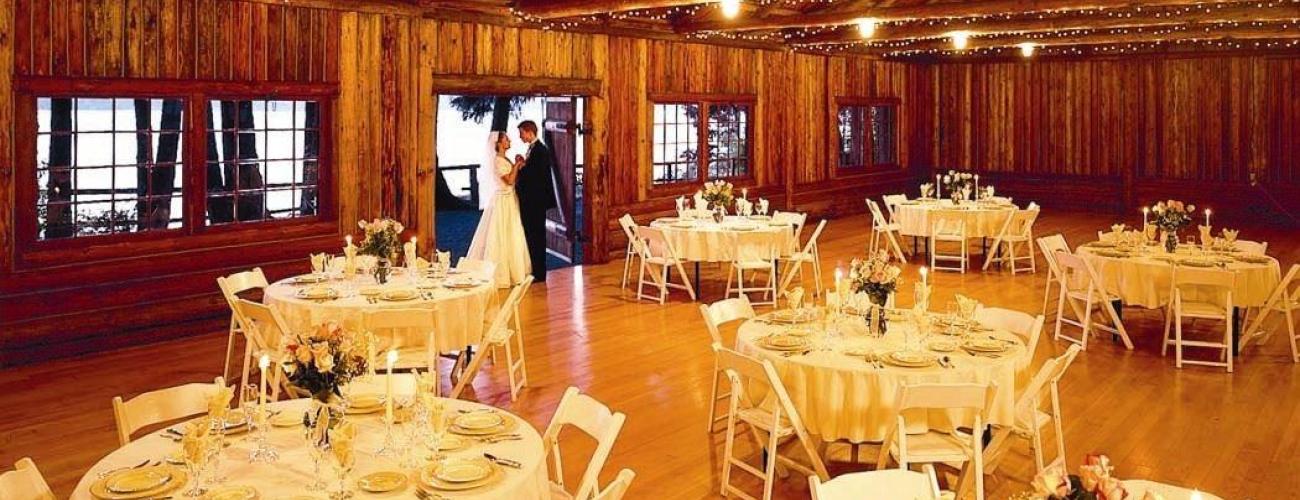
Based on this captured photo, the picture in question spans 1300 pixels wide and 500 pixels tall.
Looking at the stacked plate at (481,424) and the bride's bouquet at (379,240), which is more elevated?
the bride's bouquet at (379,240)

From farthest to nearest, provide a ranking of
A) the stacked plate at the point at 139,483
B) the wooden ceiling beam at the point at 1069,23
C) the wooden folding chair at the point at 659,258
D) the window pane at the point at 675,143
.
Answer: the window pane at the point at 675,143 < the wooden ceiling beam at the point at 1069,23 < the wooden folding chair at the point at 659,258 < the stacked plate at the point at 139,483

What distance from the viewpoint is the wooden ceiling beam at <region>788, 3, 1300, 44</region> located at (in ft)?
37.0

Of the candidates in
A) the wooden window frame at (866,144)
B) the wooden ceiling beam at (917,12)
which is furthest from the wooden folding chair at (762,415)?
the wooden window frame at (866,144)

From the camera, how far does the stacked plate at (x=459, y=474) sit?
10.2 ft

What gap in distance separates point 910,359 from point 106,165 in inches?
252

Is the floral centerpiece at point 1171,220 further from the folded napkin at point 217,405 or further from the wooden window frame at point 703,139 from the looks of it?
→ the folded napkin at point 217,405

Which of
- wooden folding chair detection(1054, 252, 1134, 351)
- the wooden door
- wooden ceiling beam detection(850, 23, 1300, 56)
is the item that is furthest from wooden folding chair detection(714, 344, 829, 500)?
wooden ceiling beam detection(850, 23, 1300, 56)

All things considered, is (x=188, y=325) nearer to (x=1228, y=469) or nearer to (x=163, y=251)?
(x=163, y=251)

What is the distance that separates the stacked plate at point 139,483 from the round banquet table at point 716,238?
22.9ft

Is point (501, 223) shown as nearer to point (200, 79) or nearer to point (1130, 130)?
point (200, 79)

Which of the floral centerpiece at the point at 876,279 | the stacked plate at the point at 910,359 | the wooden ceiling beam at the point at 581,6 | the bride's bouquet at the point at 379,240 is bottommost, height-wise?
the stacked plate at the point at 910,359

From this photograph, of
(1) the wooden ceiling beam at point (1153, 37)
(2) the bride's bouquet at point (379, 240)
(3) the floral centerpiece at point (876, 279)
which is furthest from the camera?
(1) the wooden ceiling beam at point (1153, 37)

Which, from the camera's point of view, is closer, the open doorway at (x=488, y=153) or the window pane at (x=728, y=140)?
the open doorway at (x=488, y=153)

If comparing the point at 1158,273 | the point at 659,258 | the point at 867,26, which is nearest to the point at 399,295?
the point at 659,258
